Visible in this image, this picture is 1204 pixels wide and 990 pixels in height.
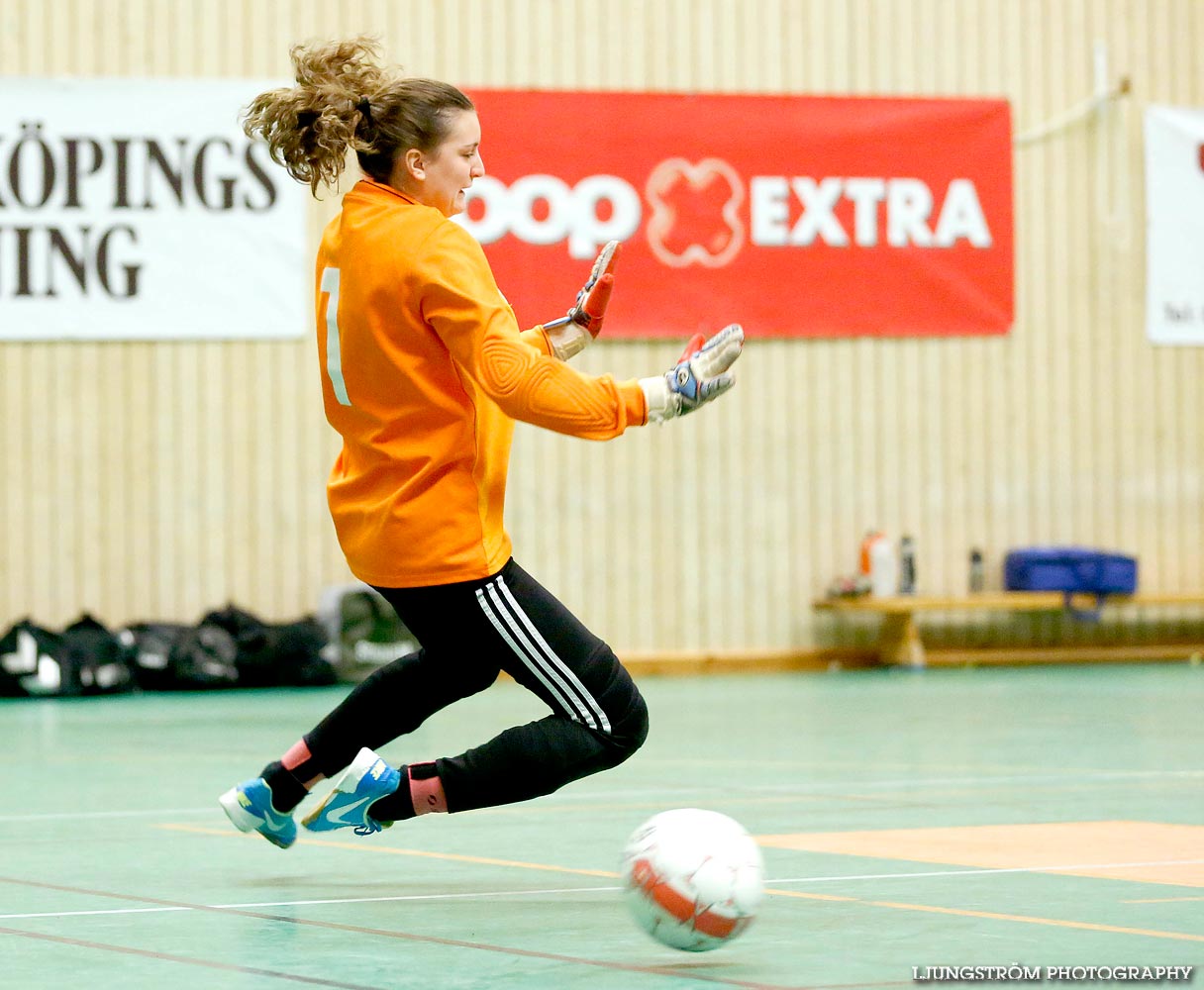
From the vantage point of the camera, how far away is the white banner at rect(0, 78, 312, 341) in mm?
12719

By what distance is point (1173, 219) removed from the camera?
14.7 meters

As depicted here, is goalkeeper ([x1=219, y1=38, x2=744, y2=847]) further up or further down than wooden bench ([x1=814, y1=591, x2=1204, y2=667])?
further up

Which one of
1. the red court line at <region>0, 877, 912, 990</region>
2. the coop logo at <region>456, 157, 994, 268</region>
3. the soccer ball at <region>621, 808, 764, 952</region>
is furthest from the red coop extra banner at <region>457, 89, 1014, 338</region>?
the soccer ball at <region>621, 808, 764, 952</region>

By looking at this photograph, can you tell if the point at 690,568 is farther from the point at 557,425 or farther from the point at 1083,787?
the point at 557,425

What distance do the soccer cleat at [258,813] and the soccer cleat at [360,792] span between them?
0.92 ft

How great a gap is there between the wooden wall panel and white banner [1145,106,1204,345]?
116 mm

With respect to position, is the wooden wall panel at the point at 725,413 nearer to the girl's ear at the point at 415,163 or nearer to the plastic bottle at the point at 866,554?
the plastic bottle at the point at 866,554

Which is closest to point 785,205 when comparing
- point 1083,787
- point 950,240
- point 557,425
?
point 950,240

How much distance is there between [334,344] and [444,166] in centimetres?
43

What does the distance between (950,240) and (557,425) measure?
10723mm

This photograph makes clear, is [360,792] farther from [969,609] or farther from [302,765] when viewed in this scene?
[969,609]

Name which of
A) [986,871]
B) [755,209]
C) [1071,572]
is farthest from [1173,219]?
[986,871]

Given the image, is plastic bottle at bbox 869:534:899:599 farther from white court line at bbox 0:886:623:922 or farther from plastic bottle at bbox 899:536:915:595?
white court line at bbox 0:886:623:922

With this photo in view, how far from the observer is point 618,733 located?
163 inches
